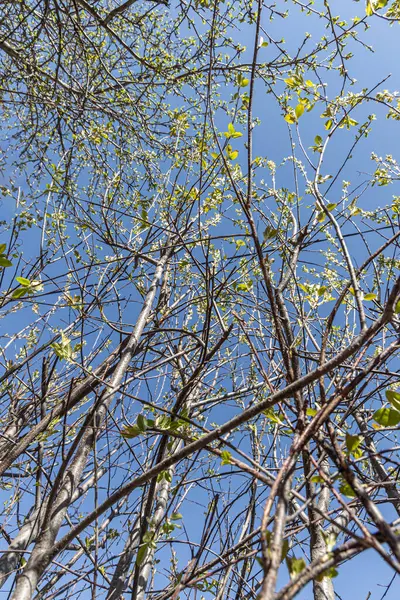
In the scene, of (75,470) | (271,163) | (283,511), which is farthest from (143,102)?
(283,511)

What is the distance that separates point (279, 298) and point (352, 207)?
570mm

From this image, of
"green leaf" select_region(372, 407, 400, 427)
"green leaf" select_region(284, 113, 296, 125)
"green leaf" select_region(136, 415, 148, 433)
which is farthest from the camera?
"green leaf" select_region(284, 113, 296, 125)

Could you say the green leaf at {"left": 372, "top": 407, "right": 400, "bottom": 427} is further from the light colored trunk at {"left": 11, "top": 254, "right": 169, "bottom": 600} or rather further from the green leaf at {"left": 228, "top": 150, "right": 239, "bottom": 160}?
the green leaf at {"left": 228, "top": 150, "right": 239, "bottom": 160}

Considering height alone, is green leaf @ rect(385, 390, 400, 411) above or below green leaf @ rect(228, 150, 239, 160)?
below

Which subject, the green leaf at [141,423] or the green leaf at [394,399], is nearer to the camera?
the green leaf at [394,399]

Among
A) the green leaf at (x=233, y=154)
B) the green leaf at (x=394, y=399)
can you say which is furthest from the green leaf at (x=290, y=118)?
the green leaf at (x=394, y=399)

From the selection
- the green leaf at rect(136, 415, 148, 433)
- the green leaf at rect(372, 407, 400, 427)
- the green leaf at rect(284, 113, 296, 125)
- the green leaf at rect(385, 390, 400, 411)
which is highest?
the green leaf at rect(284, 113, 296, 125)

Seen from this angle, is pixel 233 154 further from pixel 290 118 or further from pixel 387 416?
pixel 387 416

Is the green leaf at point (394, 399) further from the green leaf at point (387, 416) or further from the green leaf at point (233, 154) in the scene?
the green leaf at point (233, 154)

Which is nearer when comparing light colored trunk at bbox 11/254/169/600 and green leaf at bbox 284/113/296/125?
light colored trunk at bbox 11/254/169/600

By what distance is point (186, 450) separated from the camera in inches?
38.4

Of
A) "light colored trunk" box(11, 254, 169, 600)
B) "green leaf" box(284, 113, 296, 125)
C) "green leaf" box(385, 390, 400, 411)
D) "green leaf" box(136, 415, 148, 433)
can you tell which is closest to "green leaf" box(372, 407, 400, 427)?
"green leaf" box(385, 390, 400, 411)

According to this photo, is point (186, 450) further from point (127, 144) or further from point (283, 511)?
point (127, 144)

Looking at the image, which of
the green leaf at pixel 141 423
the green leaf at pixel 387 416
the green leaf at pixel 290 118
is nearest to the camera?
the green leaf at pixel 387 416
